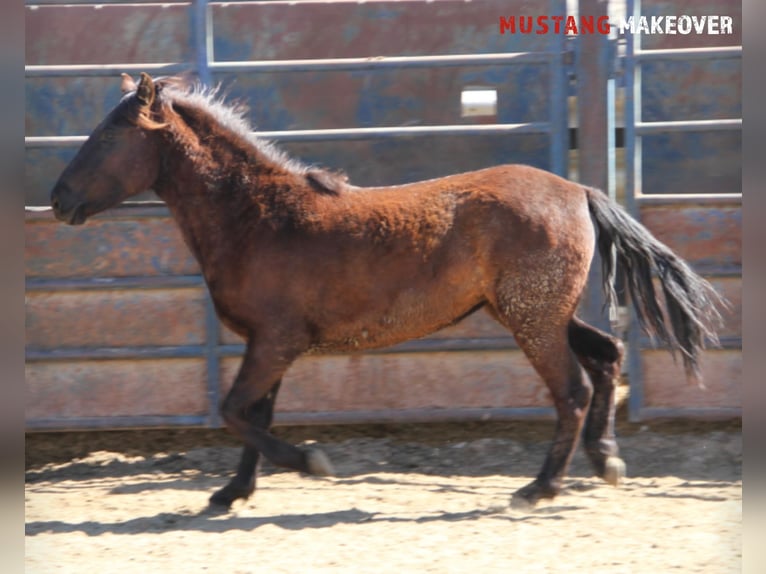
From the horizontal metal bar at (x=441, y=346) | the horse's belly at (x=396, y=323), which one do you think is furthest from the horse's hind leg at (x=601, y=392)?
the horizontal metal bar at (x=441, y=346)

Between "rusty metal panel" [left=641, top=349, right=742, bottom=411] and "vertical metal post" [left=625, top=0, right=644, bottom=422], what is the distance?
0.06 m

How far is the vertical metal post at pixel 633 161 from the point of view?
5867mm

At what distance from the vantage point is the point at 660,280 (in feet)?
17.2

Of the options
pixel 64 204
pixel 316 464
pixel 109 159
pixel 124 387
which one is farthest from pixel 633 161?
pixel 124 387

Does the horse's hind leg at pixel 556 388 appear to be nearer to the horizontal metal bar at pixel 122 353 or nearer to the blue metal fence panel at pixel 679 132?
the blue metal fence panel at pixel 679 132

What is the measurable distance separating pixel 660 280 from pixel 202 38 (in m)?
2.97

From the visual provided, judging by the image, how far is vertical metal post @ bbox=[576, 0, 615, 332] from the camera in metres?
5.90

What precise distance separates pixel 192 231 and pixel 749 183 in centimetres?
288

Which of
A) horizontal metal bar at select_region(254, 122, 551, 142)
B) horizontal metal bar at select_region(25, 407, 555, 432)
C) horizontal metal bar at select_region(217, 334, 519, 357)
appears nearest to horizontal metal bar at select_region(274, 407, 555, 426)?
horizontal metal bar at select_region(25, 407, 555, 432)

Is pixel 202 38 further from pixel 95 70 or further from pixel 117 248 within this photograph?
pixel 117 248

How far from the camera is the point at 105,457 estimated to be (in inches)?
241

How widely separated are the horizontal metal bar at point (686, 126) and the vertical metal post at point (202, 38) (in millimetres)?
2555

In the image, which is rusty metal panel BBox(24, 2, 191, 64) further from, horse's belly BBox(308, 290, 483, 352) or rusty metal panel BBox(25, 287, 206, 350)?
horse's belly BBox(308, 290, 483, 352)

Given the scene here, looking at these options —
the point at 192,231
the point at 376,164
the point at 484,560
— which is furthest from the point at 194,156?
the point at 484,560
